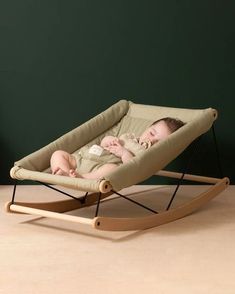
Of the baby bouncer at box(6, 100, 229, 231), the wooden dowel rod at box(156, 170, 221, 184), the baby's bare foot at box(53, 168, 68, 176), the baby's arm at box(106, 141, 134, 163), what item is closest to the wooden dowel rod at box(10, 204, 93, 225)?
the baby bouncer at box(6, 100, 229, 231)

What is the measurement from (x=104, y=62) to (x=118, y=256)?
68.3 inches

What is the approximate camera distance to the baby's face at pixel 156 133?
3379 mm

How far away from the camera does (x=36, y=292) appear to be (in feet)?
7.73

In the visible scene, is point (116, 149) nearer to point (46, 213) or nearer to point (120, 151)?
point (120, 151)

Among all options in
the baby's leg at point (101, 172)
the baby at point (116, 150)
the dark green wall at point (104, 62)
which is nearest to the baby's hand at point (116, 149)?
the baby at point (116, 150)

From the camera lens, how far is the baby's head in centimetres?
338

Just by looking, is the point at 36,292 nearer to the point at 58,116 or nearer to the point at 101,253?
the point at 101,253

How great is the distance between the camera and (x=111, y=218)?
2.98 metres

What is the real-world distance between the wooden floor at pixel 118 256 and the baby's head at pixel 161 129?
18.0 inches

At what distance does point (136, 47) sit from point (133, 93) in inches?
12.4

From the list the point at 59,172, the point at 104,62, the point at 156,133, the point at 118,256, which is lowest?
the point at 118,256

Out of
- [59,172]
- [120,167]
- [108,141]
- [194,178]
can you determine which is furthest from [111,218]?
[194,178]

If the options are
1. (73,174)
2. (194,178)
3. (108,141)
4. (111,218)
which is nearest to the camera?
(111,218)

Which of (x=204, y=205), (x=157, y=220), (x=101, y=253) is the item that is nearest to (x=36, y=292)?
(x=101, y=253)
